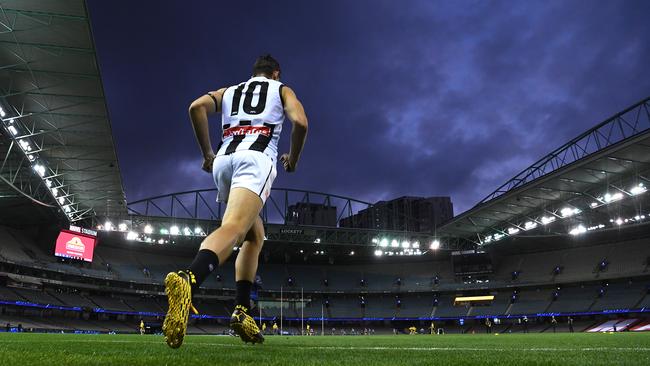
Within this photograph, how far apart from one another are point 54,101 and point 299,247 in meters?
39.9

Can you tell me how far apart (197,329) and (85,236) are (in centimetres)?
A: 1773

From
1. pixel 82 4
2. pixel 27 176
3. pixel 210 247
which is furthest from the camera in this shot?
pixel 27 176

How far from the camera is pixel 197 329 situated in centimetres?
5403

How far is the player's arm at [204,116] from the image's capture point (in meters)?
4.47

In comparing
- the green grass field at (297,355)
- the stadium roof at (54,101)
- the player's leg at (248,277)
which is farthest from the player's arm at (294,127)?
the stadium roof at (54,101)

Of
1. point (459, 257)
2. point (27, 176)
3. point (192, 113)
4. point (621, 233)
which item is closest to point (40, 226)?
point (27, 176)

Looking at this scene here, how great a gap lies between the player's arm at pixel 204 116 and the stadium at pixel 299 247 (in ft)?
54.4

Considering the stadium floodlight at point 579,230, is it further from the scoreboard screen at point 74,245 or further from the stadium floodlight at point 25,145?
the scoreboard screen at point 74,245

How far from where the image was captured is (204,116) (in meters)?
4.54

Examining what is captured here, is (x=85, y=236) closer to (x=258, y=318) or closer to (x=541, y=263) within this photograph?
(x=258, y=318)

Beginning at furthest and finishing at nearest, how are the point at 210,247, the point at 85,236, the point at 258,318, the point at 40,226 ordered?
the point at 258,318
the point at 40,226
the point at 85,236
the point at 210,247

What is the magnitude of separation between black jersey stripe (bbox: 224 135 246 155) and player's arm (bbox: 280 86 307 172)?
0.46 m

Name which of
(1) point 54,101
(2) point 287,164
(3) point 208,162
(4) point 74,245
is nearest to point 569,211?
(1) point 54,101

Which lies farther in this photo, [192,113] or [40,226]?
[40,226]
